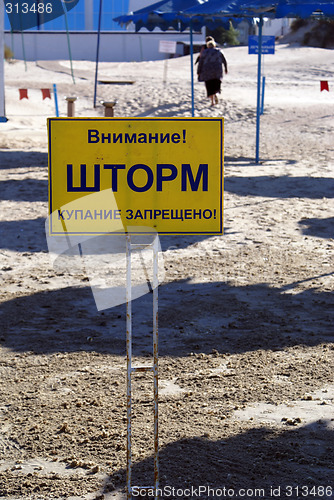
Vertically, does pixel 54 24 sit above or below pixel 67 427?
above

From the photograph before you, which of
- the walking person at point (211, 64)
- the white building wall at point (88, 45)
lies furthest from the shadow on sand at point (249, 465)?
the white building wall at point (88, 45)

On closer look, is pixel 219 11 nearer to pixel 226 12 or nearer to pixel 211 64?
pixel 226 12

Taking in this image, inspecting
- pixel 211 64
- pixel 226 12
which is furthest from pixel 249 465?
pixel 211 64

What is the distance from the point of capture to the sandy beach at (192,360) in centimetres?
352

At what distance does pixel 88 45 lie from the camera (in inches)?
1594

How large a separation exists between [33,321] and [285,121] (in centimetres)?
1299

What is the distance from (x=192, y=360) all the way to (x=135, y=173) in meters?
2.15

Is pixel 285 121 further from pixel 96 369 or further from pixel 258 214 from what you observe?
pixel 96 369

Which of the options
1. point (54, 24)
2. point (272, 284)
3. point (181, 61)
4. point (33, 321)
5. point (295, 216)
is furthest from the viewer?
point (54, 24)

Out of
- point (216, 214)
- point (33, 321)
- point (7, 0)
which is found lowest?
point (33, 321)

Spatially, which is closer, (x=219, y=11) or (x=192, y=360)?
(x=192, y=360)

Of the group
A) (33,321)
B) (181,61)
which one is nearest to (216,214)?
(33,321)

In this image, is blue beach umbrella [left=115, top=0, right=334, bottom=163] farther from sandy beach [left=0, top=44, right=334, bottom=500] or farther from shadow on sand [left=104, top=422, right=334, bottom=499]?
shadow on sand [left=104, top=422, right=334, bottom=499]

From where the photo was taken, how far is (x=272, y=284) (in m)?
6.73
